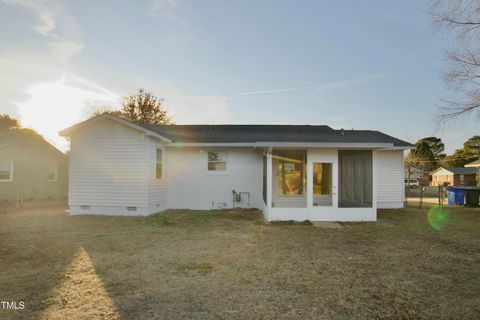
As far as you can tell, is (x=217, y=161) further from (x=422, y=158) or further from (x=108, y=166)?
(x=422, y=158)

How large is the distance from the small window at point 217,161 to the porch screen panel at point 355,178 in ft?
17.8

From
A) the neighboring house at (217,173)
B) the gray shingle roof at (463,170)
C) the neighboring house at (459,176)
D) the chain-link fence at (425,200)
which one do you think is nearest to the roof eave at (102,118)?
the neighboring house at (217,173)

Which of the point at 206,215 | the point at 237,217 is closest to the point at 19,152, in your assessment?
the point at 206,215

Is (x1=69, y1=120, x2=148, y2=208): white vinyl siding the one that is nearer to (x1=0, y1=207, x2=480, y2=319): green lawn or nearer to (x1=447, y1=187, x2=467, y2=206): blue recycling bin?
(x1=0, y1=207, x2=480, y2=319): green lawn

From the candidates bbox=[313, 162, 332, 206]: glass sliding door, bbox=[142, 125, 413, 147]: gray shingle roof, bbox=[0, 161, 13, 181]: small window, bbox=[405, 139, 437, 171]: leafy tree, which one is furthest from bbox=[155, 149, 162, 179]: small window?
bbox=[405, 139, 437, 171]: leafy tree

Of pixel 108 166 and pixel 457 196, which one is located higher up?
pixel 108 166

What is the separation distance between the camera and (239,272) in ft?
17.5

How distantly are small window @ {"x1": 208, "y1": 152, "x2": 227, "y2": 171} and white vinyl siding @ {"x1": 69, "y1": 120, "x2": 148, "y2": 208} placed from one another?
134 inches

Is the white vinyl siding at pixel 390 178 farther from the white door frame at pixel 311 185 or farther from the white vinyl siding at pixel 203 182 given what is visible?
the white vinyl siding at pixel 203 182

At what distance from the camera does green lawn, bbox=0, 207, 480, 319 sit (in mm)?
3840

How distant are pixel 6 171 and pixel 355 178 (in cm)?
2025

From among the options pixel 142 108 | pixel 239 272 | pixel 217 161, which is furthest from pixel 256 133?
pixel 142 108

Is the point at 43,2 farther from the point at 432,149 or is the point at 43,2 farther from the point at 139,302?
the point at 432,149

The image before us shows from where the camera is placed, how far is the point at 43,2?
983 centimetres
